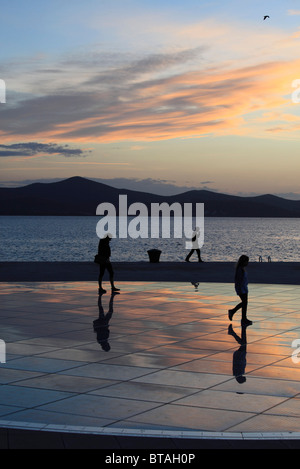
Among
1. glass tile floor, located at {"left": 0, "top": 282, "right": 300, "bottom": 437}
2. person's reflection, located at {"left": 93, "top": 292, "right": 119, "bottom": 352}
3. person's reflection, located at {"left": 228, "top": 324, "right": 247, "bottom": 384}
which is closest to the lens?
glass tile floor, located at {"left": 0, "top": 282, "right": 300, "bottom": 437}

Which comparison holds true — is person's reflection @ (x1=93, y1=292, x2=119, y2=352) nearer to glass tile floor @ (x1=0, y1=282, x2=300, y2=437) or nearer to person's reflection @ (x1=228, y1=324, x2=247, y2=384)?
glass tile floor @ (x1=0, y1=282, x2=300, y2=437)

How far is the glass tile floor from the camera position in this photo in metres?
6.77

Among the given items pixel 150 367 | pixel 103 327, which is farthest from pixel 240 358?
pixel 103 327

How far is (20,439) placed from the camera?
6.01 metres

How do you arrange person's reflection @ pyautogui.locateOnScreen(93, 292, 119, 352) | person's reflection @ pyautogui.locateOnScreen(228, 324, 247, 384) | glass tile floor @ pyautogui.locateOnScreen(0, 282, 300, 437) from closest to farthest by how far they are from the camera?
glass tile floor @ pyautogui.locateOnScreen(0, 282, 300, 437), person's reflection @ pyautogui.locateOnScreen(228, 324, 247, 384), person's reflection @ pyautogui.locateOnScreen(93, 292, 119, 352)

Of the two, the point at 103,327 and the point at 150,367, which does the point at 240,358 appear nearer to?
the point at 150,367

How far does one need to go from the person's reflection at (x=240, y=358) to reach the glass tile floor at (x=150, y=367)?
17 millimetres

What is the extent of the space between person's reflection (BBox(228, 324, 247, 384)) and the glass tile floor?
2 centimetres

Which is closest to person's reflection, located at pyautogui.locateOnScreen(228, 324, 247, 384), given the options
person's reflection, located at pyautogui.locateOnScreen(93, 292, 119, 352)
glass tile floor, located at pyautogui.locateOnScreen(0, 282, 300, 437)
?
glass tile floor, located at pyautogui.locateOnScreen(0, 282, 300, 437)

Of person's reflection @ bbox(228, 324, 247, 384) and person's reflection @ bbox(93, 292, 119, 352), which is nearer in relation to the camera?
person's reflection @ bbox(228, 324, 247, 384)

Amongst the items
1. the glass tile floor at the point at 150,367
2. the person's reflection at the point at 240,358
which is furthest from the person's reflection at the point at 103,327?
the person's reflection at the point at 240,358

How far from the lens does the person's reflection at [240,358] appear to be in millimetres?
8773

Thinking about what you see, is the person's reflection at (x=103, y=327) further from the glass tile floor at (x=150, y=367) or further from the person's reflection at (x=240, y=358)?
the person's reflection at (x=240, y=358)

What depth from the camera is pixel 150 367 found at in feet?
30.2
